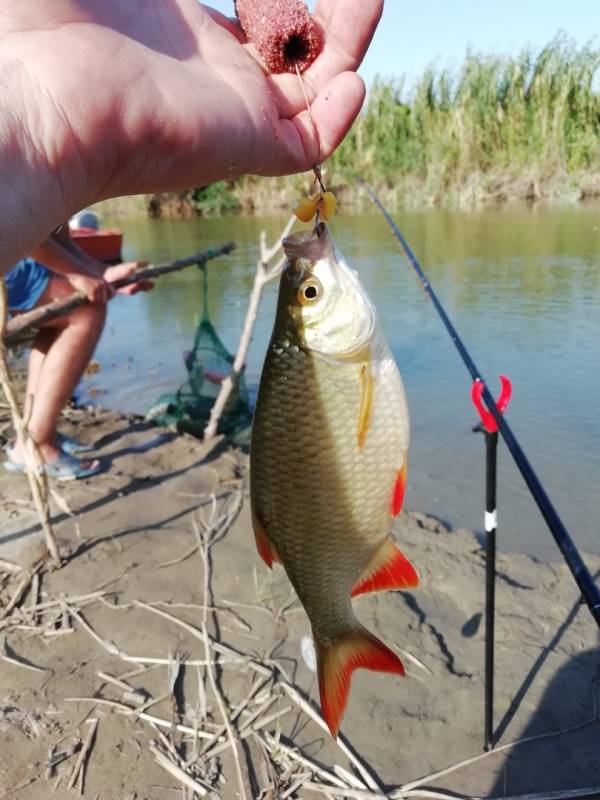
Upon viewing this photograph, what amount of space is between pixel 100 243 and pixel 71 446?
34.3 ft

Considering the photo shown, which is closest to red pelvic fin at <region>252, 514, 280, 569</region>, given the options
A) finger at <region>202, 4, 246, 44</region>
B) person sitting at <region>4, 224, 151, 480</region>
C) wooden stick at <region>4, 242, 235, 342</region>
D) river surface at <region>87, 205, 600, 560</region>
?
finger at <region>202, 4, 246, 44</region>

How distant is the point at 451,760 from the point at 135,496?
2.68 metres

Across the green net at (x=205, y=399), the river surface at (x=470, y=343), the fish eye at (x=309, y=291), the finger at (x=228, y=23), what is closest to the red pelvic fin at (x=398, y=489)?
the fish eye at (x=309, y=291)

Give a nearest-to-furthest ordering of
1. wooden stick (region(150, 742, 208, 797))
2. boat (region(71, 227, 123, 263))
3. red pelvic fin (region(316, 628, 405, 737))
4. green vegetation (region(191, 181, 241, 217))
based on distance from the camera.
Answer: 1. red pelvic fin (region(316, 628, 405, 737))
2. wooden stick (region(150, 742, 208, 797))
3. boat (region(71, 227, 123, 263))
4. green vegetation (region(191, 181, 241, 217))

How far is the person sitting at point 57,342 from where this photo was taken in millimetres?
4539

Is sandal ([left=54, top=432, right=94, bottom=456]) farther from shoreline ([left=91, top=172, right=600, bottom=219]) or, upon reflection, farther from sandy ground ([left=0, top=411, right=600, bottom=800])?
shoreline ([left=91, top=172, right=600, bottom=219])

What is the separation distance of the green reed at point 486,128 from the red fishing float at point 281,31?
732 inches

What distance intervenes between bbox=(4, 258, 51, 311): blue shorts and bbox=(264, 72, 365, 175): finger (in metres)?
3.67

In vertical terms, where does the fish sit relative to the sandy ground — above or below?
above

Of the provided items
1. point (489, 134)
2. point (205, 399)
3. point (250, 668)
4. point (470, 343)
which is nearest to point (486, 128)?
point (489, 134)

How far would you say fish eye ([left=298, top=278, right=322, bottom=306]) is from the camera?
1523 millimetres

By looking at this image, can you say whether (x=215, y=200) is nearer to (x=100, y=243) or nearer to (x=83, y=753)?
(x=100, y=243)

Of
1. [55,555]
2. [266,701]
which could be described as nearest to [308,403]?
[266,701]

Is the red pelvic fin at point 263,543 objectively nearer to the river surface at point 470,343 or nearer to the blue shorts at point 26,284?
the river surface at point 470,343
